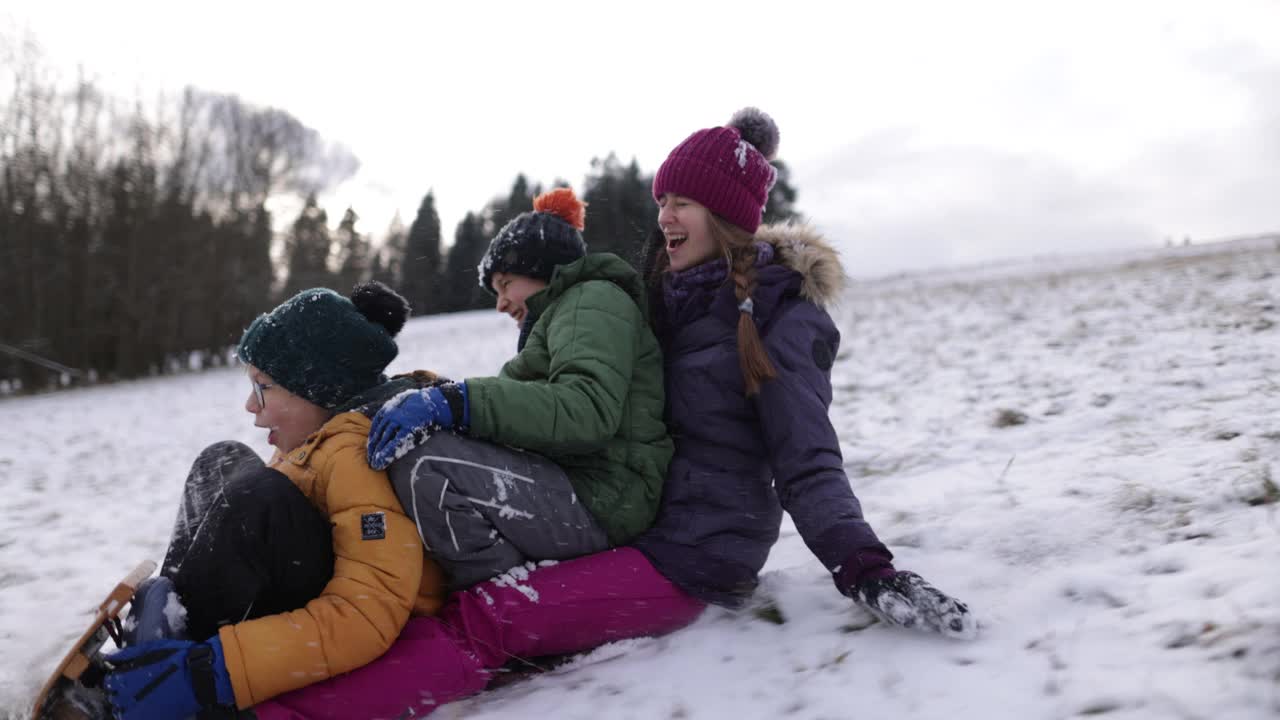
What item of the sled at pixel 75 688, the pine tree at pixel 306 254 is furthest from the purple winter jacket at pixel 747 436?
the pine tree at pixel 306 254

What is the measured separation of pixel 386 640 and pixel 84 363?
68.0ft

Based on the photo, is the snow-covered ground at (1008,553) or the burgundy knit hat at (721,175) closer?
the snow-covered ground at (1008,553)

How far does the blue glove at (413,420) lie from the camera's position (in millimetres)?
1906

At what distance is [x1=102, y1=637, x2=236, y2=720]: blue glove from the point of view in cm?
172

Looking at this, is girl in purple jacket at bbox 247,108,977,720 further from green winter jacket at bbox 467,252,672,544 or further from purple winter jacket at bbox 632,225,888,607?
green winter jacket at bbox 467,252,672,544

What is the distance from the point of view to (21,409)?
43.4 feet

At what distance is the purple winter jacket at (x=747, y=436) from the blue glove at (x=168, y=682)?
111cm

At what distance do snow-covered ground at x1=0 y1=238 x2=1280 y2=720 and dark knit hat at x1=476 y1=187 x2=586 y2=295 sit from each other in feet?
4.03

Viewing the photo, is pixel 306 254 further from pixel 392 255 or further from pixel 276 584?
pixel 276 584

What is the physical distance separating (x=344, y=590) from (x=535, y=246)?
48.0 inches

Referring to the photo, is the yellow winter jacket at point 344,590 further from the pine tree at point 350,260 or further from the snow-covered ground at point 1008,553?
the pine tree at point 350,260

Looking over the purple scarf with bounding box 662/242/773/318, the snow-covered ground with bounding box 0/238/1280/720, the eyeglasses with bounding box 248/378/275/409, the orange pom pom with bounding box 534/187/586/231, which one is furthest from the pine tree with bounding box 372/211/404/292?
the purple scarf with bounding box 662/242/773/318

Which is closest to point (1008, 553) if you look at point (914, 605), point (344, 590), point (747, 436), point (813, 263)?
point (914, 605)

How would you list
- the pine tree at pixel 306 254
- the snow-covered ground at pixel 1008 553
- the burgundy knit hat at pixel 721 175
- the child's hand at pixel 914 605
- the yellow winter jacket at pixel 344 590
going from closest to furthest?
the snow-covered ground at pixel 1008 553 < the yellow winter jacket at pixel 344 590 < the child's hand at pixel 914 605 < the burgundy knit hat at pixel 721 175 < the pine tree at pixel 306 254
